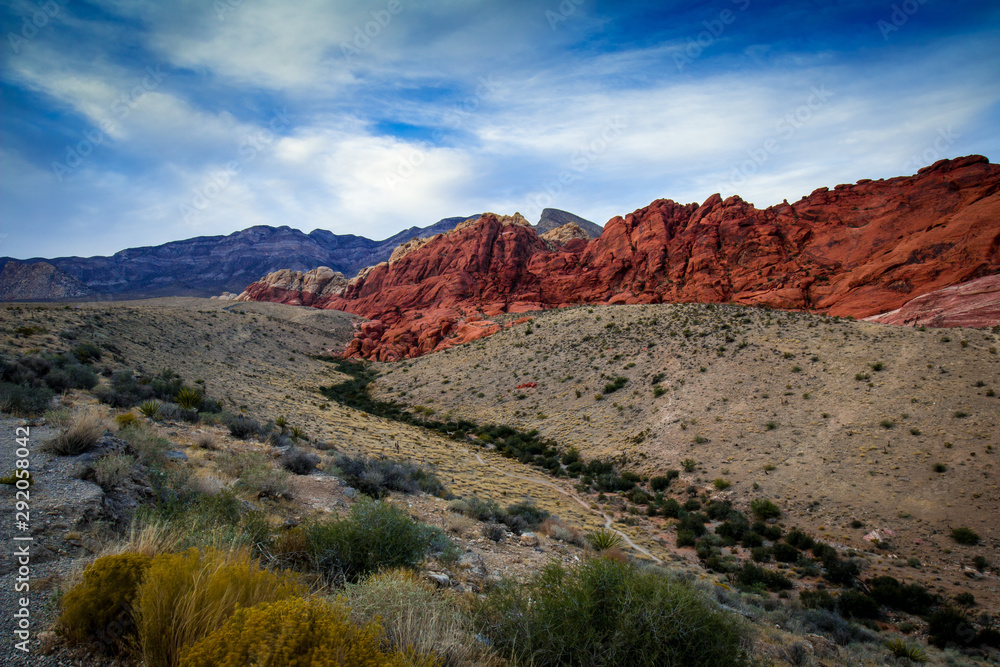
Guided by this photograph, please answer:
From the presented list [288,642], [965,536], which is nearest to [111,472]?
[288,642]

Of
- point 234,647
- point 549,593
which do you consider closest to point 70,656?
point 234,647

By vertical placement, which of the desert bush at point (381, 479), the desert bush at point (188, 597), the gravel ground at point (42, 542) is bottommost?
the desert bush at point (381, 479)

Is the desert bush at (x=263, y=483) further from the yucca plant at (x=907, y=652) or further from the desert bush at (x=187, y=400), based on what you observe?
the yucca plant at (x=907, y=652)

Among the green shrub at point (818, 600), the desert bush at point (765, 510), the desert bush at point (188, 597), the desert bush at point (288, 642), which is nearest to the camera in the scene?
the desert bush at point (288, 642)

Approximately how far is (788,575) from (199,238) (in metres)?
231

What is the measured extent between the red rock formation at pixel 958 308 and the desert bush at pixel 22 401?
37.1 meters

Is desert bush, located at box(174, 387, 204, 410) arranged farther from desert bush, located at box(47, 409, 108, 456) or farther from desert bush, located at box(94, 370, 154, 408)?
desert bush, located at box(47, 409, 108, 456)

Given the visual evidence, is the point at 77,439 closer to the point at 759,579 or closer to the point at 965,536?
the point at 759,579

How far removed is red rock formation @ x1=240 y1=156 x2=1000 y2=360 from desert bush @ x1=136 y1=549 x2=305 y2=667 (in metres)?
39.7

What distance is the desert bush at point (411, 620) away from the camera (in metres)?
2.88

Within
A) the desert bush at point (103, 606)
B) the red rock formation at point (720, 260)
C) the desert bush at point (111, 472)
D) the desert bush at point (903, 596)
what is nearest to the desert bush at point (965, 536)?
the desert bush at point (903, 596)

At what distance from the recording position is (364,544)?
4.52 m

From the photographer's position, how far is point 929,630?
8.17m

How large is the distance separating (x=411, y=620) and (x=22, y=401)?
998 centimetres
